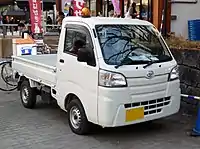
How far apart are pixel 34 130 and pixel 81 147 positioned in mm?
1209

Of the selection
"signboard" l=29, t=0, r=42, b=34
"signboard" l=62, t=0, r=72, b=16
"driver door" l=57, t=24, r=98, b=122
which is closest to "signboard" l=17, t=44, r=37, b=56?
"signboard" l=29, t=0, r=42, b=34

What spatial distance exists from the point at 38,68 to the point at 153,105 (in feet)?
8.39

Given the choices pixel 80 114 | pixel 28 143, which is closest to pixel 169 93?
pixel 80 114

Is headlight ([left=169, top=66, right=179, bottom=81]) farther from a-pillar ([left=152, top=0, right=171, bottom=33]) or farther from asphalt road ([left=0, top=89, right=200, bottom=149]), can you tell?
a-pillar ([left=152, top=0, right=171, bottom=33])

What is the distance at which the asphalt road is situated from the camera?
521 cm

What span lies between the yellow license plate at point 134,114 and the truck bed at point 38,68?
1.71 meters

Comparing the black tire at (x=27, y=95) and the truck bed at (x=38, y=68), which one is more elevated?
the truck bed at (x=38, y=68)

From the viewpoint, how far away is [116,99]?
16.1 ft

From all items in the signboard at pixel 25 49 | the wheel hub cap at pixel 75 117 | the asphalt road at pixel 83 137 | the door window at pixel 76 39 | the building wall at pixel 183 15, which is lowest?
the asphalt road at pixel 83 137

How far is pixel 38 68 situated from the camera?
6.80 meters

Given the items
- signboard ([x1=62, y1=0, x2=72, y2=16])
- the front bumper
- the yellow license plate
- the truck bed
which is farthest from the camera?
signboard ([x1=62, y1=0, x2=72, y2=16])

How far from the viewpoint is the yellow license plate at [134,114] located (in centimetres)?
503

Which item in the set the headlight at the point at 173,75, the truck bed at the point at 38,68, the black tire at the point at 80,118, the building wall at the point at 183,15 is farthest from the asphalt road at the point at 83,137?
the building wall at the point at 183,15

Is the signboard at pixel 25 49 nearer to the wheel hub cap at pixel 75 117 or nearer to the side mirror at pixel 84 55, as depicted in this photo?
the wheel hub cap at pixel 75 117
